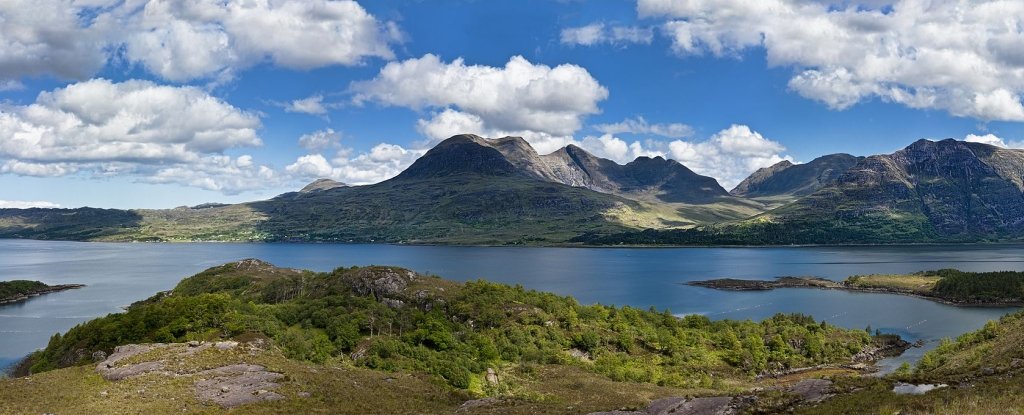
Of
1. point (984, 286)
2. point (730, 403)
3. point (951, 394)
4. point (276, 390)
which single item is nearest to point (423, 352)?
point (276, 390)

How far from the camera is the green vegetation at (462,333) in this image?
66125 millimetres

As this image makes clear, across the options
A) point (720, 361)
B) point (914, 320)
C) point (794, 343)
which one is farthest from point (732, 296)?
point (720, 361)

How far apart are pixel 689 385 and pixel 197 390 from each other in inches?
1991

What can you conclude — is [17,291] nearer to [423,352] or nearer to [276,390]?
[423,352]

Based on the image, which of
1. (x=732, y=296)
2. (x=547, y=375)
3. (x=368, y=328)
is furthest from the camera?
(x=732, y=296)

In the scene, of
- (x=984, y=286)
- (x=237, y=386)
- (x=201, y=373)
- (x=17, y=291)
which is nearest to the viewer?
(x=237, y=386)

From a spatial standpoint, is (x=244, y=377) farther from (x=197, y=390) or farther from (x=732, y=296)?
(x=732, y=296)

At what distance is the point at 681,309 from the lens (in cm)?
16325

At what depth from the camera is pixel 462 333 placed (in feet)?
A: 258

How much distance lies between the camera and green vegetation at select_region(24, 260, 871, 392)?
66.1 metres

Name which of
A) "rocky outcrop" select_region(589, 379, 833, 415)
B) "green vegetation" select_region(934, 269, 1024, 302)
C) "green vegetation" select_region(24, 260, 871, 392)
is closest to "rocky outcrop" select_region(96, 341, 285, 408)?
"green vegetation" select_region(24, 260, 871, 392)

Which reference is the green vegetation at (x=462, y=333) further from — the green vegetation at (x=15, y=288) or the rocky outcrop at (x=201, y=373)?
the green vegetation at (x=15, y=288)

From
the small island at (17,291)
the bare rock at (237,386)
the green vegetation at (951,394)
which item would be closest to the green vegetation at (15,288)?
the small island at (17,291)

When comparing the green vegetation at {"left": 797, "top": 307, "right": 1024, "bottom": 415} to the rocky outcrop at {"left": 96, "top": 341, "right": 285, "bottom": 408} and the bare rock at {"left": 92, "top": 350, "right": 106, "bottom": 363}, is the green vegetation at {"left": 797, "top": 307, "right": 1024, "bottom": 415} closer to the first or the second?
the rocky outcrop at {"left": 96, "top": 341, "right": 285, "bottom": 408}
